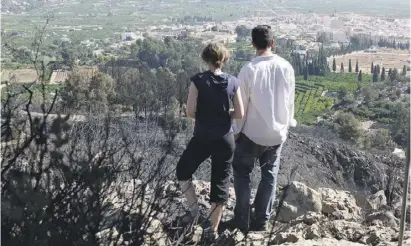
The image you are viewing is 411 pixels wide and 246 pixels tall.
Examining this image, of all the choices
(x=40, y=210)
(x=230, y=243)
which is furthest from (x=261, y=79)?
(x=40, y=210)

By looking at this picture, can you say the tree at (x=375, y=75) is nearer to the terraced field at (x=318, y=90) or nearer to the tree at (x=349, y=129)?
the terraced field at (x=318, y=90)

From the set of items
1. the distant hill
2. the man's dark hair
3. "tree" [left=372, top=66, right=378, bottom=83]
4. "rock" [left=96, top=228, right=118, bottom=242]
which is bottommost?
"tree" [left=372, top=66, right=378, bottom=83]

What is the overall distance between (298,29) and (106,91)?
12902 mm

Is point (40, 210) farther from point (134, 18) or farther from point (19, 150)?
point (134, 18)

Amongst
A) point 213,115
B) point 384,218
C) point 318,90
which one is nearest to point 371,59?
point 318,90

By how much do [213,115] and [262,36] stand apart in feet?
2.22

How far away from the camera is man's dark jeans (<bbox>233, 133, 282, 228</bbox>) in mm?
4215

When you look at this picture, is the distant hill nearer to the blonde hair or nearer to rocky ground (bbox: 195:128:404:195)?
rocky ground (bbox: 195:128:404:195)

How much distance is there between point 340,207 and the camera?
5211 mm

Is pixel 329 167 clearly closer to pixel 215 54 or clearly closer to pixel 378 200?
pixel 378 200

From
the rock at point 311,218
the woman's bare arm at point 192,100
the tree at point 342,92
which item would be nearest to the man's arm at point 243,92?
the woman's bare arm at point 192,100

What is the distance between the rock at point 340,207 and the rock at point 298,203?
0.10m

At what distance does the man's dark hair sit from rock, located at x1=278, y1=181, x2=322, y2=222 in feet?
4.73

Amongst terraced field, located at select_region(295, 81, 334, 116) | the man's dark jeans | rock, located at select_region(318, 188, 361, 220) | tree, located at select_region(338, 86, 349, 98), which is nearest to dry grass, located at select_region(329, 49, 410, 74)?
tree, located at select_region(338, 86, 349, 98)
